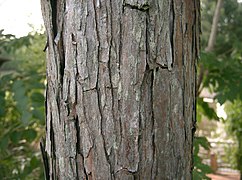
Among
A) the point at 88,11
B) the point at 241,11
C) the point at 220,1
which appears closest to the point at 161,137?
the point at 88,11

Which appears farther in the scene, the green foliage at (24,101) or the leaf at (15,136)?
the leaf at (15,136)

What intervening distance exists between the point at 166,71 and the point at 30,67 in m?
2.10

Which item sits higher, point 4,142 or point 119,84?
point 119,84

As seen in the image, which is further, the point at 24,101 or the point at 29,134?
the point at 29,134

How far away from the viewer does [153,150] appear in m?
1.00

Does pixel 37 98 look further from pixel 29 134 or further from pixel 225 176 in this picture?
pixel 225 176

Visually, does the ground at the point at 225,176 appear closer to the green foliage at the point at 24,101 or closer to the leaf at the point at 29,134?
the green foliage at the point at 24,101

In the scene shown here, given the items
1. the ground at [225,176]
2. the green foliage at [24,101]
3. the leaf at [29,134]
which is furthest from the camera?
the ground at [225,176]

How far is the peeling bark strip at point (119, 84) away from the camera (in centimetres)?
97

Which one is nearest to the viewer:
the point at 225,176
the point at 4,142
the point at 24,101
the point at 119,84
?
the point at 119,84

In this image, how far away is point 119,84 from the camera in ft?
3.20

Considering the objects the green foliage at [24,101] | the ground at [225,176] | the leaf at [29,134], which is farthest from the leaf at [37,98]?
the ground at [225,176]

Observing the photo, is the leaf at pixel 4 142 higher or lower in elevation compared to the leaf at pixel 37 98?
lower

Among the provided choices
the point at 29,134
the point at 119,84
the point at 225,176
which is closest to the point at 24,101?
the point at 29,134
